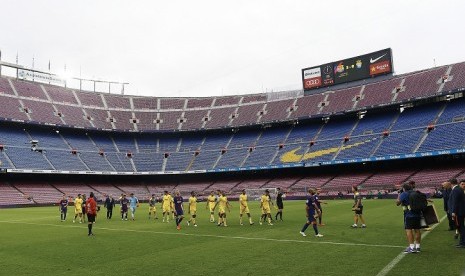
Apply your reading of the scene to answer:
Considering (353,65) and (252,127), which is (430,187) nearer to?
(353,65)

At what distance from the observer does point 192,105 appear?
284 ft

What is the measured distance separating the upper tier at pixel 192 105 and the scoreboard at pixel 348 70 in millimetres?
2281

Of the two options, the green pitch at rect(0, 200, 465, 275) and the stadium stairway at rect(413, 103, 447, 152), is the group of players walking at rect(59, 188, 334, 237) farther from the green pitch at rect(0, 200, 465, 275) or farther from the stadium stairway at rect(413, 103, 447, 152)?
the stadium stairway at rect(413, 103, 447, 152)

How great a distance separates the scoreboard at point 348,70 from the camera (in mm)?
67681

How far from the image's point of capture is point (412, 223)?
11445mm

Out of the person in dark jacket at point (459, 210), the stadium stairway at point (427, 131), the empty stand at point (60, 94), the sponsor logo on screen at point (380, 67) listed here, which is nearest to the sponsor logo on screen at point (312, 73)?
the sponsor logo on screen at point (380, 67)

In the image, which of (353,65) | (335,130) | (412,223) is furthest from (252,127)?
(412,223)

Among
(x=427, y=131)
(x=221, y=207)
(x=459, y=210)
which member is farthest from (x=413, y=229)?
(x=427, y=131)

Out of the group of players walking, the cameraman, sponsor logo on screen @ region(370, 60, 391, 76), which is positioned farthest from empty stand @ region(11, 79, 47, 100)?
the cameraman

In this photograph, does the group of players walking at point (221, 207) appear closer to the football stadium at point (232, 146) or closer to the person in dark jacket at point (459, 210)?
the football stadium at point (232, 146)

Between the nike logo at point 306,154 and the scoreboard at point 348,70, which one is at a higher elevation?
the scoreboard at point 348,70

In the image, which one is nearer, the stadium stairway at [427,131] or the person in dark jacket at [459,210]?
the person in dark jacket at [459,210]

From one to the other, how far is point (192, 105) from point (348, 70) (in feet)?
117

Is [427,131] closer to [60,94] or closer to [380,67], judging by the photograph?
[380,67]
